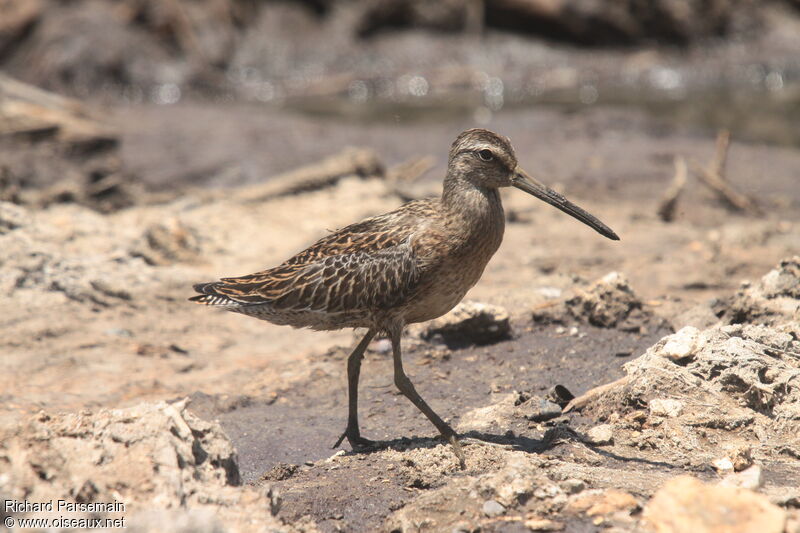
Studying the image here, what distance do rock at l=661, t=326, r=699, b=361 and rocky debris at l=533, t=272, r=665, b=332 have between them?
4.08ft

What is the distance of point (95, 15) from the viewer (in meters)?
Answer: 17.1

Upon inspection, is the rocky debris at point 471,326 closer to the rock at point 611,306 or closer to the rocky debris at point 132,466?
the rock at point 611,306

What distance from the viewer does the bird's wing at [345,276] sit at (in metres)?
5.56

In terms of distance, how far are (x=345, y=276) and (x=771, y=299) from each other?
2.83 metres

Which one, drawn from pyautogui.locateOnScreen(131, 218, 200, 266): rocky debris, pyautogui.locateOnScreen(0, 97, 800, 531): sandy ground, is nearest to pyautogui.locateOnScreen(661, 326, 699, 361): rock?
pyautogui.locateOnScreen(0, 97, 800, 531): sandy ground

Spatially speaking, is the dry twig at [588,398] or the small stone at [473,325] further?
the small stone at [473,325]

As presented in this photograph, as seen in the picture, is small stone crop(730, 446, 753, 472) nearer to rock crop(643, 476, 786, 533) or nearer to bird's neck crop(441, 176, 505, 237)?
rock crop(643, 476, 786, 533)

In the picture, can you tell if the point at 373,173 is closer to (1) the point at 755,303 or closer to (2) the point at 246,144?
(2) the point at 246,144

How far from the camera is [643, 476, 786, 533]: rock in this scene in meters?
3.78

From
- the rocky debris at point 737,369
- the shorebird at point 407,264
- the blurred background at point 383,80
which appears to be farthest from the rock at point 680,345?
the blurred background at point 383,80

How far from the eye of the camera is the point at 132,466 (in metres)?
4.09

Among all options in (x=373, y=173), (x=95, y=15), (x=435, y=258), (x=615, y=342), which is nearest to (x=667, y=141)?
(x=373, y=173)

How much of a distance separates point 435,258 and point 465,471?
124cm

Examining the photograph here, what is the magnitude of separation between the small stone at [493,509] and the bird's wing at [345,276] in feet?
5.12
